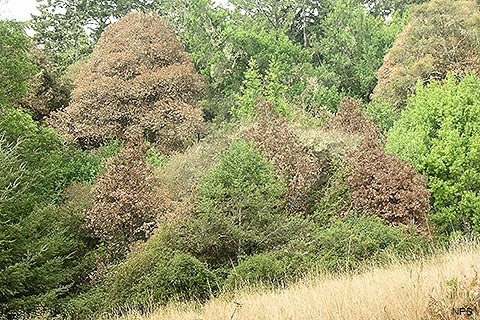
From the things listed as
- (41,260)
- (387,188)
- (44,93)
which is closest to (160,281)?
(41,260)

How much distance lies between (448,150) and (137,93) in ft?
43.7

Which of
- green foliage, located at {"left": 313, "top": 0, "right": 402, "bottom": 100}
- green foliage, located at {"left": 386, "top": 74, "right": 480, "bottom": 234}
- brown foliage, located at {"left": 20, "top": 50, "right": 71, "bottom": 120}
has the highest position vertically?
green foliage, located at {"left": 313, "top": 0, "right": 402, "bottom": 100}

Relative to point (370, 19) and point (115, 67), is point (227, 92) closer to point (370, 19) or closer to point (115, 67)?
point (115, 67)

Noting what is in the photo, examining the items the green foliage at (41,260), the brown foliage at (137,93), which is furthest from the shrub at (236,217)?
the brown foliage at (137,93)

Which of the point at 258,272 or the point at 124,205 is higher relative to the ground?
the point at 258,272

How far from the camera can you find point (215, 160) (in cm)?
1702

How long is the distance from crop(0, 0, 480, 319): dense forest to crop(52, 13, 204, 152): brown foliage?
8cm

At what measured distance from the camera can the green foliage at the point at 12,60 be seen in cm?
1522

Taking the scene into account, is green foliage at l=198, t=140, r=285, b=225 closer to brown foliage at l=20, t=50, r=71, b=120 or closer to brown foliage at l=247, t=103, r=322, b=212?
brown foliage at l=247, t=103, r=322, b=212

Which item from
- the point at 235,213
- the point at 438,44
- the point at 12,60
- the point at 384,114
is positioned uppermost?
the point at 438,44

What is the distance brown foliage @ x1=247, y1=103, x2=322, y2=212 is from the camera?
15.7 meters

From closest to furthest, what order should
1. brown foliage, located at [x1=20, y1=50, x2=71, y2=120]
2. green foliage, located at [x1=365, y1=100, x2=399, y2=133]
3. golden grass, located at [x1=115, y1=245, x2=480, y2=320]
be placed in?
golden grass, located at [x1=115, y1=245, x2=480, y2=320] → brown foliage, located at [x1=20, y1=50, x2=71, y2=120] → green foliage, located at [x1=365, y1=100, x2=399, y2=133]

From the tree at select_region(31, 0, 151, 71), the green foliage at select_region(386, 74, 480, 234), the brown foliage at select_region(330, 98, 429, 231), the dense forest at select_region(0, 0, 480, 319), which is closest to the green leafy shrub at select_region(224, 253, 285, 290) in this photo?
the dense forest at select_region(0, 0, 480, 319)

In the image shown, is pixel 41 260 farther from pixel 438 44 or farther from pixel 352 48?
pixel 352 48
